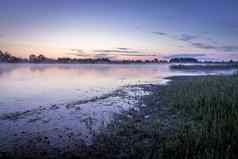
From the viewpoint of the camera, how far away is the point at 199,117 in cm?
1226

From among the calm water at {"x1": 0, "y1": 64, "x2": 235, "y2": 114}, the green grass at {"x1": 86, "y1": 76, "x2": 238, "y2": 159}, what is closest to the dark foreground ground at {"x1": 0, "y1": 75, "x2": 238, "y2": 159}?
the green grass at {"x1": 86, "y1": 76, "x2": 238, "y2": 159}

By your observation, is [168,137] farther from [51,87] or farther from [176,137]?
[51,87]

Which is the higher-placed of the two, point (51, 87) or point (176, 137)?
point (176, 137)

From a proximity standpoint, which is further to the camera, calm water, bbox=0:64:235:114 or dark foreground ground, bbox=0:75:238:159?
calm water, bbox=0:64:235:114

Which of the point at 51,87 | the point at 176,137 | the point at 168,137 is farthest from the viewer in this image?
the point at 51,87

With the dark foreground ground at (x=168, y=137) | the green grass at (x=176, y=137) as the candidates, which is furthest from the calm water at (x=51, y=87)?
the green grass at (x=176, y=137)

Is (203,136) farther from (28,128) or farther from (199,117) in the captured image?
(28,128)

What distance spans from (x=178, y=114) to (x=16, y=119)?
8656mm

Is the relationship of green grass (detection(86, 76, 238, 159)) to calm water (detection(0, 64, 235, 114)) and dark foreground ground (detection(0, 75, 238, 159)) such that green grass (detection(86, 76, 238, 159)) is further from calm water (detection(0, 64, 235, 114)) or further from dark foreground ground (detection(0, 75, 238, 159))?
calm water (detection(0, 64, 235, 114))

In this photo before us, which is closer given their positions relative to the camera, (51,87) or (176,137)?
(176,137)

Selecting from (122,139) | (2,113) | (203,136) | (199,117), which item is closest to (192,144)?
(203,136)

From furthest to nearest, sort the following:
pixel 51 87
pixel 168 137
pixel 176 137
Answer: pixel 51 87 → pixel 168 137 → pixel 176 137

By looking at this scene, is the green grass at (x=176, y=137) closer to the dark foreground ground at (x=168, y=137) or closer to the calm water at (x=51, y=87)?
the dark foreground ground at (x=168, y=137)

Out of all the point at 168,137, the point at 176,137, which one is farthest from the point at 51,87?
the point at 176,137
